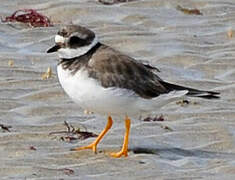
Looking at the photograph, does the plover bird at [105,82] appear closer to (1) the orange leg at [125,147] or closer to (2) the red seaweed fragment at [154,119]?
(1) the orange leg at [125,147]

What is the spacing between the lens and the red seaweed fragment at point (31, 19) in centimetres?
1141

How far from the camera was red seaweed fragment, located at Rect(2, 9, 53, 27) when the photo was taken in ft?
37.4

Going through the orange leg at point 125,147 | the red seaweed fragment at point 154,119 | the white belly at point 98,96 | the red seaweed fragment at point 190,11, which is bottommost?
the red seaweed fragment at point 154,119

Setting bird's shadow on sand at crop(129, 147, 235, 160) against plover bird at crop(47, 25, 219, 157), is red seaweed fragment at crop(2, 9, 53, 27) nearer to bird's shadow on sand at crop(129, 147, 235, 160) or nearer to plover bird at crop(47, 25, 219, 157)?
plover bird at crop(47, 25, 219, 157)

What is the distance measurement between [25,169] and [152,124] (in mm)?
1787

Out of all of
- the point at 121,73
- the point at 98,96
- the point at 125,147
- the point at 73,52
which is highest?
the point at 73,52

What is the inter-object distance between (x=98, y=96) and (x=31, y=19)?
3976mm

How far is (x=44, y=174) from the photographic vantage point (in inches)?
278

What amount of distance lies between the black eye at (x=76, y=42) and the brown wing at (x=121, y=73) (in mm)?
132

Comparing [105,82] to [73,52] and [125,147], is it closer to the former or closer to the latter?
[73,52]

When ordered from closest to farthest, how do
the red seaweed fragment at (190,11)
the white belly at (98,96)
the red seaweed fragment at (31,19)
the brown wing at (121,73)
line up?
the white belly at (98,96) → the brown wing at (121,73) → the red seaweed fragment at (31,19) → the red seaweed fragment at (190,11)

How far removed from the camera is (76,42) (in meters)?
7.96

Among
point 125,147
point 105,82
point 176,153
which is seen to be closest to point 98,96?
point 105,82

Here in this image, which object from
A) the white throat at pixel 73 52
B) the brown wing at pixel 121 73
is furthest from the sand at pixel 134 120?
the white throat at pixel 73 52
